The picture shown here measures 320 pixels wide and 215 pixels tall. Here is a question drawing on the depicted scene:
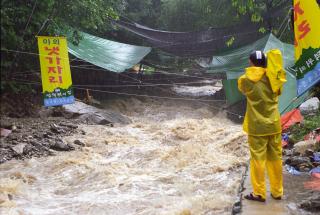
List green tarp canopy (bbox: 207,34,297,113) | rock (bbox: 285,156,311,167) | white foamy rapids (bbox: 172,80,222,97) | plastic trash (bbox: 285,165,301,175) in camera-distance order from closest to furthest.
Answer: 1. plastic trash (bbox: 285,165,301,175)
2. rock (bbox: 285,156,311,167)
3. green tarp canopy (bbox: 207,34,297,113)
4. white foamy rapids (bbox: 172,80,222,97)

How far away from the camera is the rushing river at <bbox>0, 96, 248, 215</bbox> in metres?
5.61

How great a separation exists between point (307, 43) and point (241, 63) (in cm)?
942

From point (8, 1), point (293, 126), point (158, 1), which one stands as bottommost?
point (293, 126)

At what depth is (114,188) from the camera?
21.7 feet

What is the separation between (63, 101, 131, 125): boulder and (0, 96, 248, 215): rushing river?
31.0 inches

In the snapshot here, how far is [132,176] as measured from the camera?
7.32 m

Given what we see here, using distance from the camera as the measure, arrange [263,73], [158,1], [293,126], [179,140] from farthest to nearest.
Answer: [158,1] → [179,140] → [293,126] → [263,73]

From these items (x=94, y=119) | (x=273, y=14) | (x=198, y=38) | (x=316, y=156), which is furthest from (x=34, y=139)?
(x=273, y=14)

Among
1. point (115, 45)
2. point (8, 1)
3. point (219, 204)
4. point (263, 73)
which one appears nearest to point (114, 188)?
point (219, 204)

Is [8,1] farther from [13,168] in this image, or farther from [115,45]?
[115,45]

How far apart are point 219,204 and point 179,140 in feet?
20.1

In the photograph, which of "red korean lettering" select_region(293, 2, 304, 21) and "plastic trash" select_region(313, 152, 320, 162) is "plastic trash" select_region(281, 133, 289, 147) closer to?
"plastic trash" select_region(313, 152, 320, 162)

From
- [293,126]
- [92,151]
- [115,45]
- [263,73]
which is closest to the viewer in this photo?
[263,73]

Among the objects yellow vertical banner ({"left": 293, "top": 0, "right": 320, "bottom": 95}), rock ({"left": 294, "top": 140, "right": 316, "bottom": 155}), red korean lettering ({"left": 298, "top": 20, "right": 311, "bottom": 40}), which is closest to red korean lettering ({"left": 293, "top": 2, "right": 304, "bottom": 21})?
yellow vertical banner ({"left": 293, "top": 0, "right": 320, "bottom": 95})
